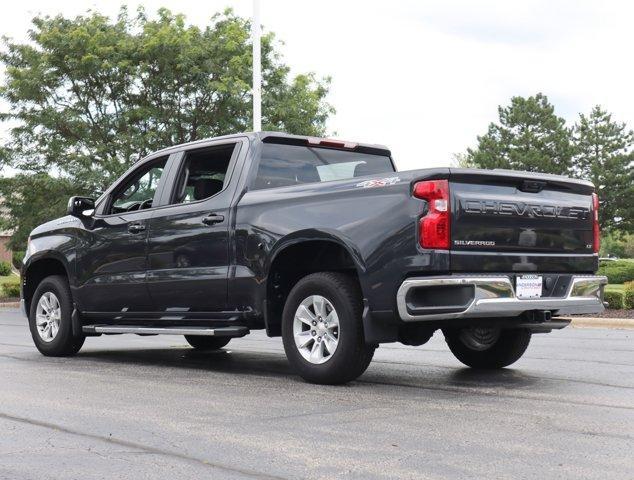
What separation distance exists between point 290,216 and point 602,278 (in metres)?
2.64

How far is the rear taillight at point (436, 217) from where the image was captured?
6.62 meters

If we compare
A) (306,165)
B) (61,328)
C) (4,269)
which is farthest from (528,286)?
(4,269)

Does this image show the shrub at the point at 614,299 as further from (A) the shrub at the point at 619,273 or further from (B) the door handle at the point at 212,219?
(A) the shrub at the point at 619,273

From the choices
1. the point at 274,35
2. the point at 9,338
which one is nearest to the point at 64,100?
the point at 274,35

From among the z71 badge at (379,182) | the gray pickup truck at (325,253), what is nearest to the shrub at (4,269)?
the gray pickup truck at (325,253)

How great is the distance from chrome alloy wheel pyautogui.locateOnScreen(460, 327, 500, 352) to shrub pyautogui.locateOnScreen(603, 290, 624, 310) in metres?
9.93

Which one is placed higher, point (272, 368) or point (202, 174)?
point (202, 174)

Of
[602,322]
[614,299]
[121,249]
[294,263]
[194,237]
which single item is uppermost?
[194,237]

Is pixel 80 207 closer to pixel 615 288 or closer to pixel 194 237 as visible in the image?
pixel 194 237

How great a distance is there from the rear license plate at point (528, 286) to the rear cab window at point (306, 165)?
2023 mm

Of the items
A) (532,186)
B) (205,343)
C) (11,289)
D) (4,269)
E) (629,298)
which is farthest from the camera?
(4,269)

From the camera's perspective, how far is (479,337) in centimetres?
841

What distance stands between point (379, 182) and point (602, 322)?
994cm

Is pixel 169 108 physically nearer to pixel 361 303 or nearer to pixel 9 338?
pixel 9 338
